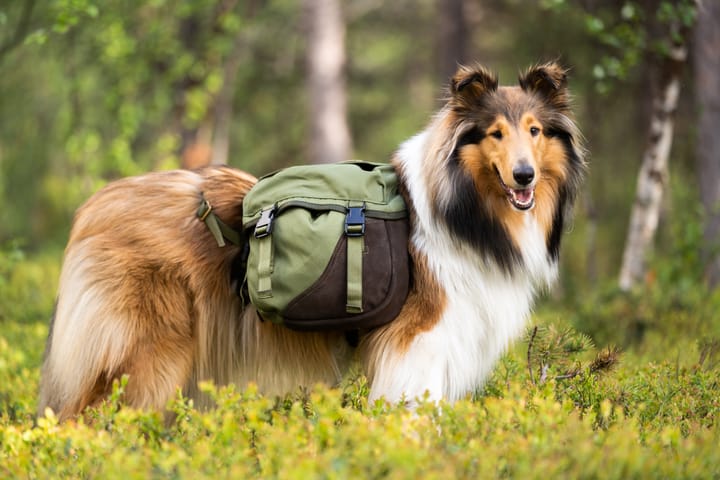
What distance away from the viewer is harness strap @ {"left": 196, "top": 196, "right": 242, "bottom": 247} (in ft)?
13.6

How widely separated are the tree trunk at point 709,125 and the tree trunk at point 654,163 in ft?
1.64

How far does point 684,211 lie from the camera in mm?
8023

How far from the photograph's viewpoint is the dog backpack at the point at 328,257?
3879mm

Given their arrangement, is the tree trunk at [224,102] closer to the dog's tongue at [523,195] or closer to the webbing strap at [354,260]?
the webbing strap at [354,260]

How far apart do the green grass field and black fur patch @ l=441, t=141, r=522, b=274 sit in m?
0.54

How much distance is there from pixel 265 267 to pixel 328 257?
312 mm

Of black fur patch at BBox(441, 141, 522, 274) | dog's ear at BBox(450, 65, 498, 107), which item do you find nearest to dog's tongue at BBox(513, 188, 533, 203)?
black fur patch at BBox(441, 141, 522, 274)

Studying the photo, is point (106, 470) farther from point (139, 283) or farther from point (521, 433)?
point (521, 433)

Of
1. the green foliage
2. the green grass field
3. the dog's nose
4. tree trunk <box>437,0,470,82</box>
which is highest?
tree trunk <box>437,0,470,82</box>

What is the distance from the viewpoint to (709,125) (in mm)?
7781

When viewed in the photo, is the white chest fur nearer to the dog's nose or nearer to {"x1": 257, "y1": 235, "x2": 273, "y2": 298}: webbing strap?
the dog's nose

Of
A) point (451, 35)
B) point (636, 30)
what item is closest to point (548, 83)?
point (636, 30)

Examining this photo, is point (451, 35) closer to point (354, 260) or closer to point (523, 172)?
point (523, 172)

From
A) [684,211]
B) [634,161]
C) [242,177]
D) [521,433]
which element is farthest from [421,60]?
[521,433]
